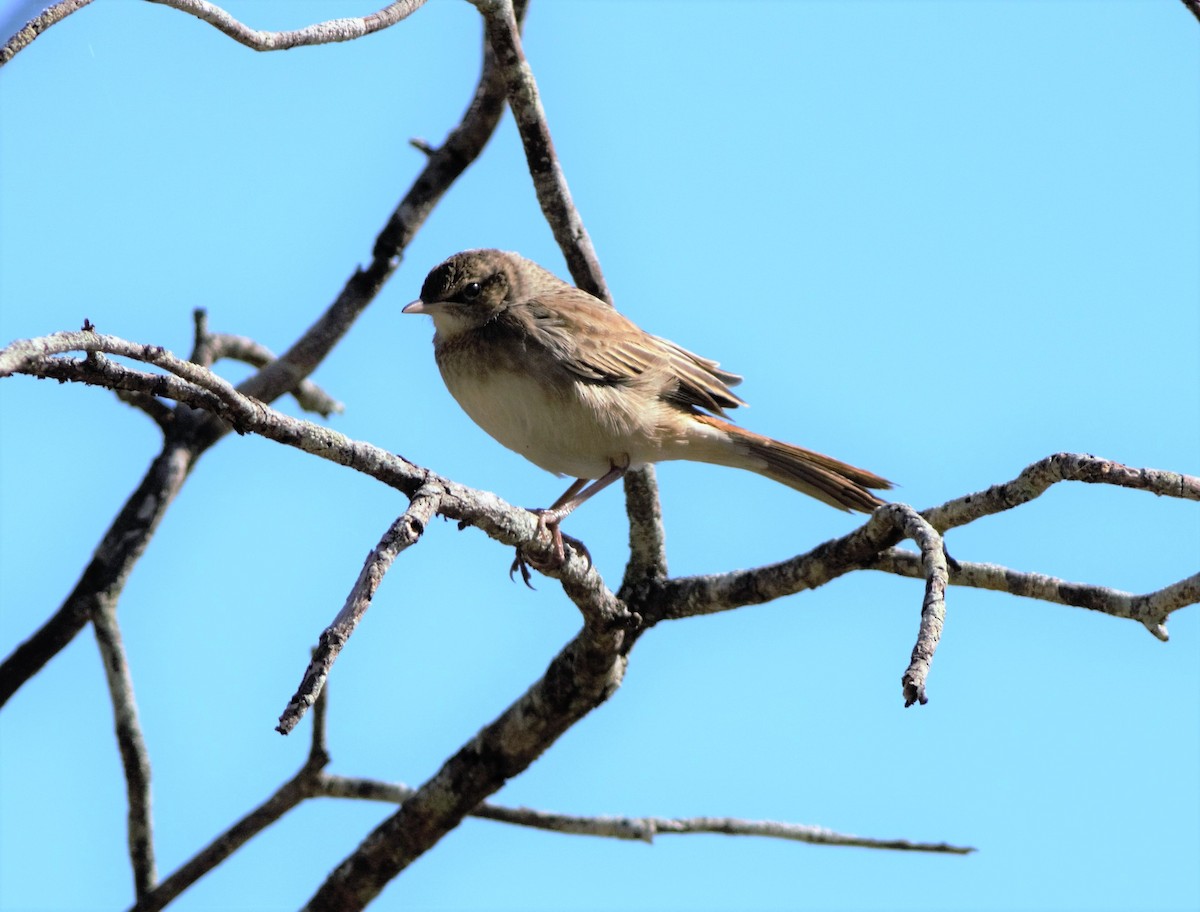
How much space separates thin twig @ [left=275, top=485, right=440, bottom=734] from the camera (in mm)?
2773

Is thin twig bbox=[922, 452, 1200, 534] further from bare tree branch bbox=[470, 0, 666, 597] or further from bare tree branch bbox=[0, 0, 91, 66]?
bare tree branch bbox=[0, 0, 91, 66]

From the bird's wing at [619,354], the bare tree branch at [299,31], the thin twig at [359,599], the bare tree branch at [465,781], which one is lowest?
the thin twig at [359,599]

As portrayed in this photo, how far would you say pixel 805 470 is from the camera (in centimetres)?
622

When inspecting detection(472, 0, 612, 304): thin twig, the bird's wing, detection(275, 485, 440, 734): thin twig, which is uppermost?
detection(472, 0, 612, 304): thin twig

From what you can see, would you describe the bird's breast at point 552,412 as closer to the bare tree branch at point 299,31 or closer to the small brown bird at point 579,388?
the small brown bird at point 579,388

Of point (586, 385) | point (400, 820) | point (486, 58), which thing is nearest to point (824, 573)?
point (586, 385)

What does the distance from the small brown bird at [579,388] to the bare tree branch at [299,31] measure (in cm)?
169

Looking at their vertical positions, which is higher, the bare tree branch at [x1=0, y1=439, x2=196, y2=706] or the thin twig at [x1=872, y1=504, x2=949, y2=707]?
the bare tree branch at [x1=0, y1=439, x2=196, y2=706]

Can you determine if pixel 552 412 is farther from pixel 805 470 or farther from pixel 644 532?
pixel 805 470

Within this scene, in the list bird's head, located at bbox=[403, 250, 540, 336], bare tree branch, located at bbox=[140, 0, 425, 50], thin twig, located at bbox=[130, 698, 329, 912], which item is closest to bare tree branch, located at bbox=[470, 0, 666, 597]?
bird's head, located at bbox=[403, 250, 540, 336]

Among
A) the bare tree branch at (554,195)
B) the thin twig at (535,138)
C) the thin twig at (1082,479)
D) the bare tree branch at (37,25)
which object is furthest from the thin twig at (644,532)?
the bare tree branch at (37,25)

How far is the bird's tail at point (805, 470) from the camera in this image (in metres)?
6.06

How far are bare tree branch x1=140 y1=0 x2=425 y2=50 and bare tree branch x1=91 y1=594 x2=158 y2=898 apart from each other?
9.73 feet

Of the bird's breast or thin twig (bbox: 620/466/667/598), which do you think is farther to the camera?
the bird's breast
